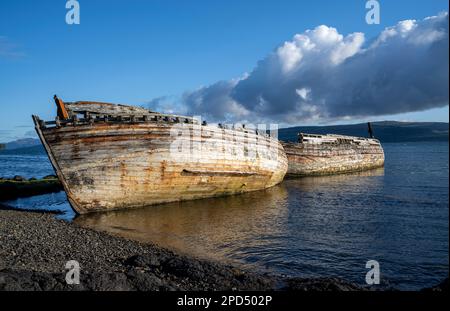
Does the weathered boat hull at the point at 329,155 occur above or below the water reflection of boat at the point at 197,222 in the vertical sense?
above

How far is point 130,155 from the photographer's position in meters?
17.8

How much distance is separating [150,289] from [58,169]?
11.4 meters

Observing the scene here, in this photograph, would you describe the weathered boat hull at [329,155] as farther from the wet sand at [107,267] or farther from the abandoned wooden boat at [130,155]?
the wet sand at [107,267]

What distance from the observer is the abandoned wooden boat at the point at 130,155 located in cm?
1723

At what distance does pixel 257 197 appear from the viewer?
961 inches

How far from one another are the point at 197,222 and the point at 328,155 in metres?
25.5

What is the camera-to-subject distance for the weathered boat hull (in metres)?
36.3

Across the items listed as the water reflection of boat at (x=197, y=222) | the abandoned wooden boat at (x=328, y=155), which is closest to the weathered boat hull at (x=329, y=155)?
the abandoned wooden boat at (x=328, y=155)

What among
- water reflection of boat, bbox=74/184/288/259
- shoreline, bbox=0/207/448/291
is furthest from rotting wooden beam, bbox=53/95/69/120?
shoreline, bbox=0/207/448/291

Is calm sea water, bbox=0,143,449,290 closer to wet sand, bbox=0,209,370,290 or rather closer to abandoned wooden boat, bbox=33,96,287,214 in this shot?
abandoned wooden boat, bbox=33,96,287,214

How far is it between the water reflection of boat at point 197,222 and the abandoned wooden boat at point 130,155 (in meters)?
0.80

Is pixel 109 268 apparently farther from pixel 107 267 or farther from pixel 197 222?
pixel 197 222
